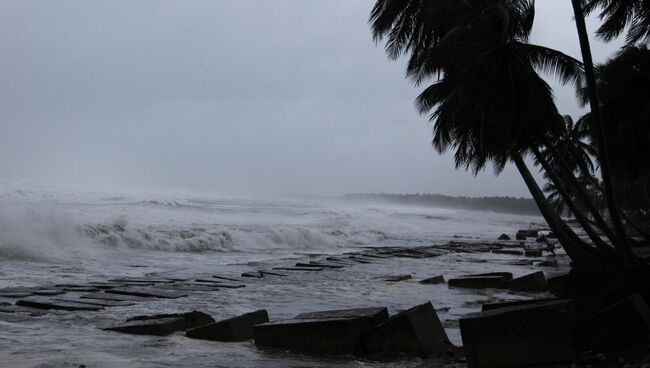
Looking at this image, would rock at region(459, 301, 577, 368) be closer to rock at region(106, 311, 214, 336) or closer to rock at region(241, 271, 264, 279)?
rock at region(106, 311, 214, 336)

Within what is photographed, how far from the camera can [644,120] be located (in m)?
15.5

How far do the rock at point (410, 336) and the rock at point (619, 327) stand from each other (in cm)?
144

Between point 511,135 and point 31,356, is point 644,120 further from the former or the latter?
point 31,356

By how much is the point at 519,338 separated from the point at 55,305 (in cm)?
671

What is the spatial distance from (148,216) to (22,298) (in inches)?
1116

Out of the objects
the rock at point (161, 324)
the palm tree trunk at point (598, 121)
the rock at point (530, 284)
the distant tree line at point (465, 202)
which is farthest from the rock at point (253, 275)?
the distant tree line at point (465, 202)

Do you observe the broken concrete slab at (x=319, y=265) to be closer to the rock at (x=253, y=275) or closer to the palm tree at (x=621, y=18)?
the rock at (x=253, y=275)

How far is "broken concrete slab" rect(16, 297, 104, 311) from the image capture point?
9.08m

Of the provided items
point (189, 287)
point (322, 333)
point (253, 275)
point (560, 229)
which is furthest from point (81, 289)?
point (560, 229)

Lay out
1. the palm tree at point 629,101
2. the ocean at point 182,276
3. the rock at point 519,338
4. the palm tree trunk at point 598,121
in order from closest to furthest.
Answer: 1. the rock at point 519,338
2. the ocean at point 182,276
3. the palm tree trunk at point 598,121
4. the palm tree at point 629,101

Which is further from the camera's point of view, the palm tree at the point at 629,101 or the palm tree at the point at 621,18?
the palm tree at the point at 629,101

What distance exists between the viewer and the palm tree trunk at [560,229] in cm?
1137

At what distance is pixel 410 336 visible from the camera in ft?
21.3

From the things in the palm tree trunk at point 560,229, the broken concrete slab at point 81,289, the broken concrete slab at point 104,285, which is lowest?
the broken concrete slab at point 81,289
